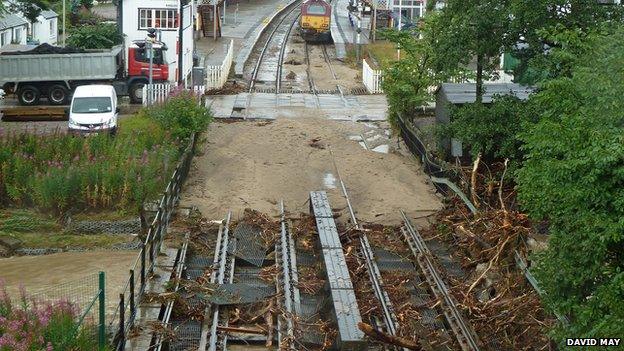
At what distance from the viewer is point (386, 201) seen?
2438 cm

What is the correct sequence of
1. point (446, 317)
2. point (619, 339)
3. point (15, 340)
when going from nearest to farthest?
1. point (619, 339)
2. point (15, 340)
3. point (446, 317)

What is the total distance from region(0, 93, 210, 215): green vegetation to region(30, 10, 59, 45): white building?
3492cm

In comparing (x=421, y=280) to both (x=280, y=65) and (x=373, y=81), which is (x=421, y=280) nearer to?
(x=373, y=81)

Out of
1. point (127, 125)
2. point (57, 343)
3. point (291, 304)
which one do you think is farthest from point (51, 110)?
point (57, 343)

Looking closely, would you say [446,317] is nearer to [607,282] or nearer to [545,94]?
[545,94]

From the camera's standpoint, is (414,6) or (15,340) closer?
(15,340)

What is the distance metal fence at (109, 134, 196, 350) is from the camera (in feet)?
45.0

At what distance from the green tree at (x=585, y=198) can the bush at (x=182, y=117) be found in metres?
16.6

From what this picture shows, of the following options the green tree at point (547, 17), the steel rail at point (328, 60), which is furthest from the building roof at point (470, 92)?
the steel rail at point (328, 60)

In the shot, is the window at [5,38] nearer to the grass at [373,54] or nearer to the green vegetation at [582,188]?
the grass at [373,54]

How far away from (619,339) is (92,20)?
60816 millimetres

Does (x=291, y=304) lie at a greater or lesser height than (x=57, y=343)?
lesser

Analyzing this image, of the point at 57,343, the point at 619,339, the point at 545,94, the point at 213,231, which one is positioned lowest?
the point at 213,231

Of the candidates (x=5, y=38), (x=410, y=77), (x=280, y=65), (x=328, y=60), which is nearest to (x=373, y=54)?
(x=328, y=60)
